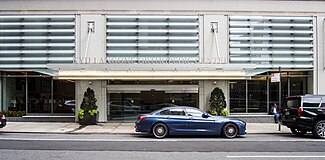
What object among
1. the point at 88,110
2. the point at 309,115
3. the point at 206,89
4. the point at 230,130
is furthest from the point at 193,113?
the point at 88,110

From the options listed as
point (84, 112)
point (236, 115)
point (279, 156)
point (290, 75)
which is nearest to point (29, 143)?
point (84, 112)

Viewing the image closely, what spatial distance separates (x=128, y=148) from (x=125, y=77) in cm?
800

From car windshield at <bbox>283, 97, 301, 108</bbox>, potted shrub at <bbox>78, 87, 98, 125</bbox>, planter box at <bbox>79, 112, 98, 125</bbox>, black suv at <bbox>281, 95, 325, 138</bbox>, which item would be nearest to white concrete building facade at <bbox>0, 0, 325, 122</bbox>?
potted shrub at <bbox>78, 87, 98, 125</bbox>

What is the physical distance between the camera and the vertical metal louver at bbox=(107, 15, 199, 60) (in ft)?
69.4

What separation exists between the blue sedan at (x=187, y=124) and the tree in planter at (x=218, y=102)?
5.61 meters

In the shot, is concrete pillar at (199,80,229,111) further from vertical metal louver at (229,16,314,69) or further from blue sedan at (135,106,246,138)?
blue sedan at (135,106,246,138)

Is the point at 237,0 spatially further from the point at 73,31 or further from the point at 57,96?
the point at 57,96

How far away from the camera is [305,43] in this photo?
71.5ft

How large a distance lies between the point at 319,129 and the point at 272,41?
342 inches

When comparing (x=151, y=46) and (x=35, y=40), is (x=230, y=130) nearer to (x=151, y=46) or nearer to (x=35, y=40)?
(x=151, y=46)

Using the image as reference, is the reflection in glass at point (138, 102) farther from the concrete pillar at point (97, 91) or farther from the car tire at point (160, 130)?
the car tire at point (160, 130)

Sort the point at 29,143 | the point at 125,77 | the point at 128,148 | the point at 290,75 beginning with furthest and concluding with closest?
the point at 290,75 < the point at 125,77 < the point at 29,143 < the point at 128,148

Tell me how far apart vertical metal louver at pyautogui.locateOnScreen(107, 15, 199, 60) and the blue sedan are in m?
7.70

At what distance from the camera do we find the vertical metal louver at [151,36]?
21.2 meters
